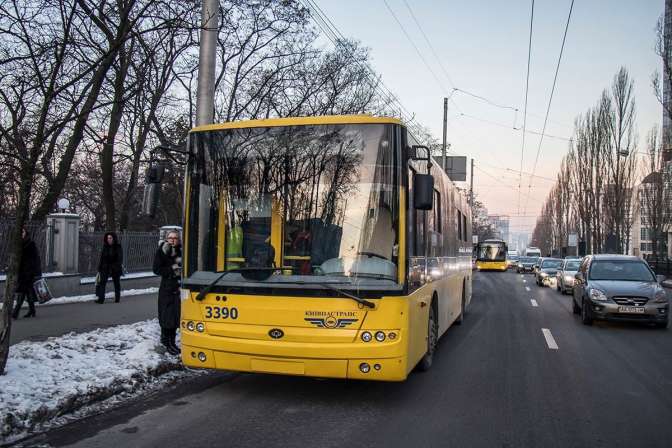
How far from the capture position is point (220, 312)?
20.2 ft

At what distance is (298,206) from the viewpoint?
6227 mm

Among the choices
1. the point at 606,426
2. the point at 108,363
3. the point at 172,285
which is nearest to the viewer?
the point at 606,426

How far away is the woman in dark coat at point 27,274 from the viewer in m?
11.3

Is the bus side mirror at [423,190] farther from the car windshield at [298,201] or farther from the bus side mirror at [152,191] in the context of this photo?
the bus side mirror at [152,191]

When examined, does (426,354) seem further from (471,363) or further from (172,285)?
(172,285)

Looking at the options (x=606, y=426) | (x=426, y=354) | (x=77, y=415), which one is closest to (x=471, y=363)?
(x=426, y=354)

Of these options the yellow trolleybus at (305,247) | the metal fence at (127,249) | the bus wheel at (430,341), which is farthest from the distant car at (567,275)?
the yellow trolleybus at (305,247)

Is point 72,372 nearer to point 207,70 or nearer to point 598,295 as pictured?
point 207,70

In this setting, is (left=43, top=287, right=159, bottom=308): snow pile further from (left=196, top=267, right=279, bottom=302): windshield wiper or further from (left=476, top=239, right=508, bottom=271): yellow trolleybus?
(left=476, top=239, right=508, bottom=271): yellow trolleybus

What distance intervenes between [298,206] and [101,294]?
990 cm

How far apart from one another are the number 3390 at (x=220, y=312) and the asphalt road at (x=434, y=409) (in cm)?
89

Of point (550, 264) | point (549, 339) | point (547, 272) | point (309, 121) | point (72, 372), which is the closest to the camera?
point (309, 121)

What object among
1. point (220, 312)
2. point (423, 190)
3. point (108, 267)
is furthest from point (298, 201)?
point (108, 267)

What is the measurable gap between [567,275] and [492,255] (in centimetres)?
2675
